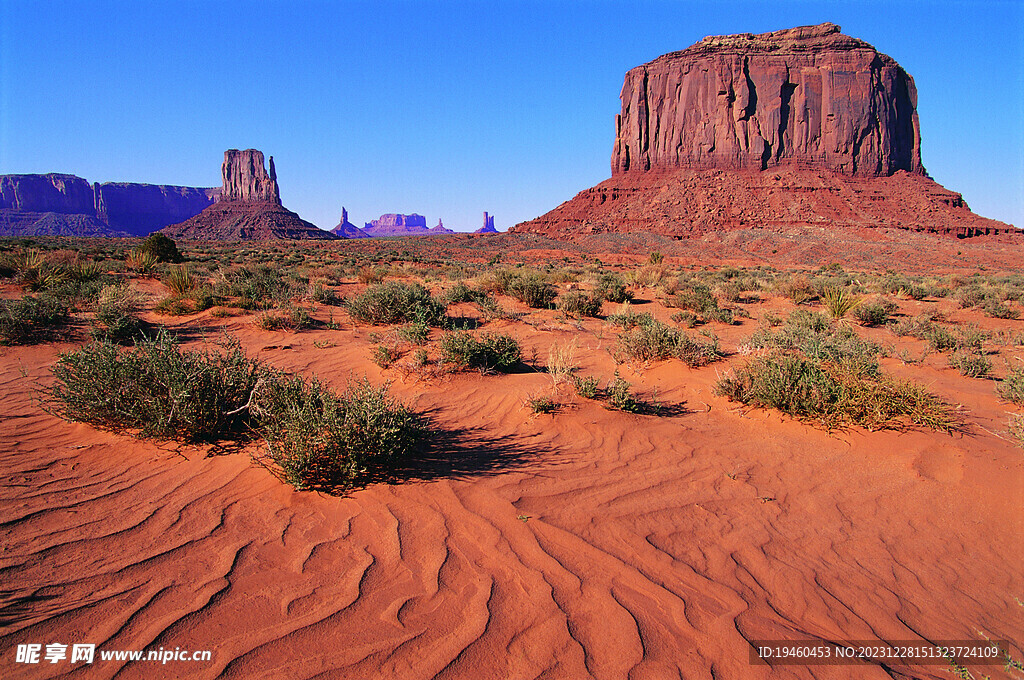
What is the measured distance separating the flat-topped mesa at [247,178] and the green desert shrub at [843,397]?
109 metres

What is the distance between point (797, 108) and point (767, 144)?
5958 millimetres

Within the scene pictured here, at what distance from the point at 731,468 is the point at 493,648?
263cm

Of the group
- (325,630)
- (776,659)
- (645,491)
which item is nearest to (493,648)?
(325,630)

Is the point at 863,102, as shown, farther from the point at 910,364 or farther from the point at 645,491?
the point at 645,491

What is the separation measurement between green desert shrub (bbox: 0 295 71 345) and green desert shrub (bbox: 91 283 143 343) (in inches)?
18.2

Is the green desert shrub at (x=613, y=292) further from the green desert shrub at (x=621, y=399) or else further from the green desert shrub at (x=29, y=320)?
the green desert shrub at (x=29, y=320)

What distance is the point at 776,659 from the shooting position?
6.86ft

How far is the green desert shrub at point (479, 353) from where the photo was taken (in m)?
5.61

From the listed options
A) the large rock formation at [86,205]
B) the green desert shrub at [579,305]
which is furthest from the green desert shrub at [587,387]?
the large rock formation at [86,205]

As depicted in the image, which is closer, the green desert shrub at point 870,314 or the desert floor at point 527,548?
the desert floor at point 527,548

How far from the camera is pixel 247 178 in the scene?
10081 centimetres

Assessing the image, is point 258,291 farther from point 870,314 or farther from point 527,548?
point 870,314

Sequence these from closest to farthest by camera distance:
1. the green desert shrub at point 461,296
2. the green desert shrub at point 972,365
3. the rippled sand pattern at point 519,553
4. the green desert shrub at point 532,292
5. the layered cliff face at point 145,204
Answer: the rippled sand pattern at point 519,553 → the green desert shrub at point 972,365 → the green desert shrub at point 461,296 → the green desert shrub at point 532,292 → the layered cliff face at point 145,204

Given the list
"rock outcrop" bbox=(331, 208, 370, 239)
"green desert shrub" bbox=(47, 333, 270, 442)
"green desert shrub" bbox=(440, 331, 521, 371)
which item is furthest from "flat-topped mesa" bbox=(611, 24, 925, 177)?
"rock outcrop" bbox=(331, 208, 370, 239)
